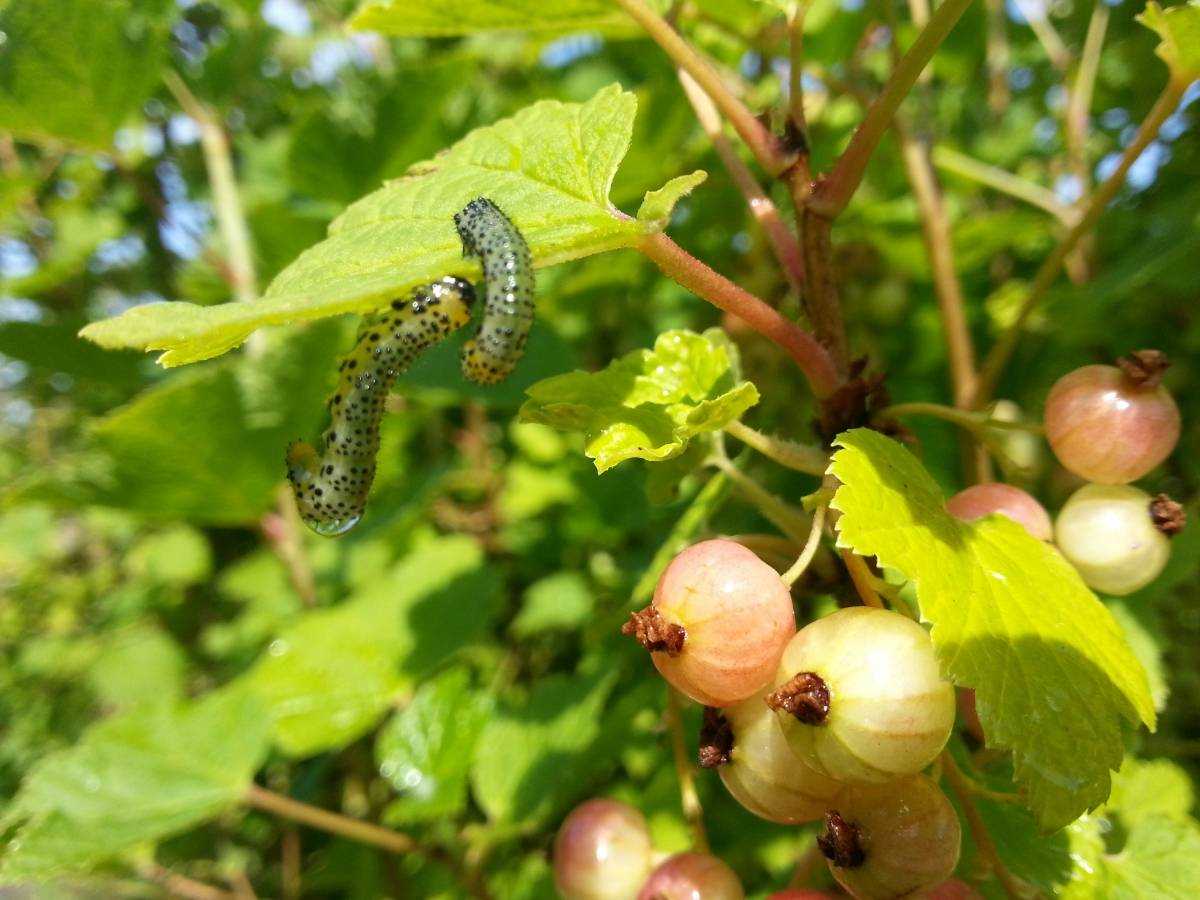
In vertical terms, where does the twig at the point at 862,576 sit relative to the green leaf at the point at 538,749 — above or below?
above

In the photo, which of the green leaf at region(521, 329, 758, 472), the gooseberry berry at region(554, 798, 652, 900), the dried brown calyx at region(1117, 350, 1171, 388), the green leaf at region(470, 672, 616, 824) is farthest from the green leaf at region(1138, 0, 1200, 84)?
the green leaf at region(470, 672, 616, 824)

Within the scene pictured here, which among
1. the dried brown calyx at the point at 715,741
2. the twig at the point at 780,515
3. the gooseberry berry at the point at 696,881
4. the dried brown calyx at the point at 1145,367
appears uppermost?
the dried brown calyx at the point at 1145,367

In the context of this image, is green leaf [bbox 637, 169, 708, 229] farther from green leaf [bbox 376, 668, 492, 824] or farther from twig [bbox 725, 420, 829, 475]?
green leaf [bbox 376, 668, 492, 824]

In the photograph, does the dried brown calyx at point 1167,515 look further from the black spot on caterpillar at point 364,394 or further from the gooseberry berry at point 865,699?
the black spot on caterpillar at point 364,394

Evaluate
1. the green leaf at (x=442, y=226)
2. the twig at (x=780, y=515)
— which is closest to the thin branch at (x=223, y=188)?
the green leaf at (x=442, y=226)

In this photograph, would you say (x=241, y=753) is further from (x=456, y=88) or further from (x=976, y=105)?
(x=976, y=105)

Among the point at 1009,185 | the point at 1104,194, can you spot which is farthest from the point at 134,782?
the point at 1009,185
